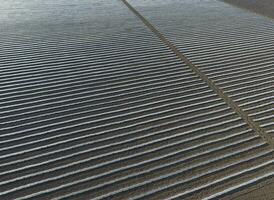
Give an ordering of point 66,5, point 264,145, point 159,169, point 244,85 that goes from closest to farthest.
Answer: point 159,169, point 264,145, point 244,85, point 66,5

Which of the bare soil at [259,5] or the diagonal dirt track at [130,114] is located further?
the bare soil at [259,5]

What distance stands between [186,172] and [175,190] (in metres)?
0.57

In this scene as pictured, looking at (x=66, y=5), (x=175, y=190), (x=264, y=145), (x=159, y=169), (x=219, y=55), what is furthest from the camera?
(x=66, y=5)

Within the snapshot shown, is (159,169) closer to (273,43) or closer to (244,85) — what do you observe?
(244,85)

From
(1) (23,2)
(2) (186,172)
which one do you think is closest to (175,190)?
(2) (186,172)

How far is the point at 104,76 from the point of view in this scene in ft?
37.0

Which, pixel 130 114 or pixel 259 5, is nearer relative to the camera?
pixel 130 114

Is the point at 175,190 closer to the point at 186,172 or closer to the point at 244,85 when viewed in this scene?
the point at 186,172

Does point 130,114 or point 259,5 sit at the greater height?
point 130,114

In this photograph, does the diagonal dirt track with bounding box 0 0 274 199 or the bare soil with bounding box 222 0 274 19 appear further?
the bare soil with bounding box 222 0 274 19

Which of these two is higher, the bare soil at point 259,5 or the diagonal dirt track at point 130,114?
the diagonal dirt track at point 130,114

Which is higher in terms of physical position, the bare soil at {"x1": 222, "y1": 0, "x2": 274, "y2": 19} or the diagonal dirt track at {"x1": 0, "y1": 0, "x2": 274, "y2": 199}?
the diagonal dirt track at {"x1": 0, "y1": 0, "x2": 274, "y2": 199}

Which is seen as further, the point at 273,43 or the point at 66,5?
the point at 66,5

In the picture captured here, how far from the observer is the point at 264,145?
321 inches
